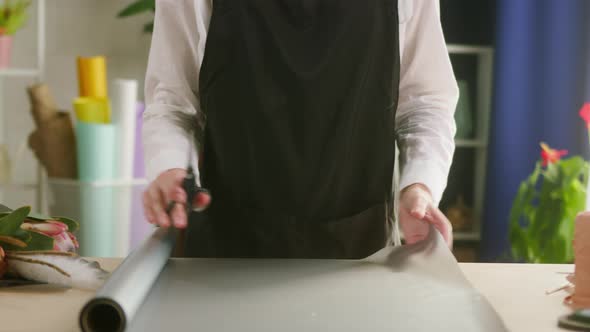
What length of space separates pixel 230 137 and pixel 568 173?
6.51 ft

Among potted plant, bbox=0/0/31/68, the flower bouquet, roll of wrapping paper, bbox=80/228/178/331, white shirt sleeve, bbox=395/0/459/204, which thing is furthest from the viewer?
potted plant, bbox=0/0/31/68

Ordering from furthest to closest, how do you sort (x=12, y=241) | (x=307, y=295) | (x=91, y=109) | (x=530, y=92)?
(x=530, y=92) → (x=91, y=109) → (x=12, y=241) → (x=307, y=295)

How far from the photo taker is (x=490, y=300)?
968mm

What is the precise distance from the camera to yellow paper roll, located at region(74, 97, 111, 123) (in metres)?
3.24

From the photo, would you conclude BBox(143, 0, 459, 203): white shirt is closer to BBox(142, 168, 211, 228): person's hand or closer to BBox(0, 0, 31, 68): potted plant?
BBox(142, 168, 211, 228): person's hand

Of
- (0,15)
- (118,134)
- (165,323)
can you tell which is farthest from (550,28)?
(165,323)

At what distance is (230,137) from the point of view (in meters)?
1.38

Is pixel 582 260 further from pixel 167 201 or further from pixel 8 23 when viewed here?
pixel 8 23

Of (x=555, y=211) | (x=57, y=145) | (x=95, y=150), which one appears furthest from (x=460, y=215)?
(x=57, y=145)

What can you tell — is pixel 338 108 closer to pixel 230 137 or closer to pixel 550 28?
pixel 230 137

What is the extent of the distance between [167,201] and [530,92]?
274 centimetres

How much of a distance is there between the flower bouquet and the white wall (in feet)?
10.2

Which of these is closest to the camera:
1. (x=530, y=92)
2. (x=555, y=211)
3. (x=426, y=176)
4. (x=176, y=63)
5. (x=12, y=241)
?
(x=12, y=241)

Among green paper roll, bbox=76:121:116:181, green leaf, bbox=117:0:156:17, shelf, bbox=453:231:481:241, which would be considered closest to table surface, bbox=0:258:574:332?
green paper roll, bbox=76:121:116:181
